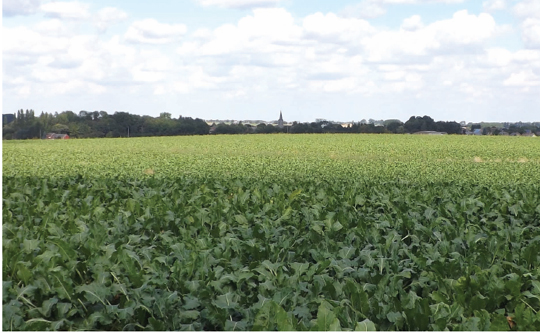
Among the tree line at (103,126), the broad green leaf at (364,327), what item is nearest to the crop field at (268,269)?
the broad green leaf at (364,327)

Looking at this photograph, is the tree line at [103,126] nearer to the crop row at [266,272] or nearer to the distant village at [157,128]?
the distant village at [157,128]

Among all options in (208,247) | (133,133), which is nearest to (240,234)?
(208,247)

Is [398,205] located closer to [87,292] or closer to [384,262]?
[384,262]

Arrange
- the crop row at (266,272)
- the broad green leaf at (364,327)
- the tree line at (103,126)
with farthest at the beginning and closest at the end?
the tree line at (103,126) → the crop row at (266,272) → the broad green leaf at (364,327)

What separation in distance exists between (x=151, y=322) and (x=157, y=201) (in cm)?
556

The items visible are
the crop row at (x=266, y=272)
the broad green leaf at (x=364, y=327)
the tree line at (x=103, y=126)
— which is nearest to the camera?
the broad green leaf at (x=364, y=327)

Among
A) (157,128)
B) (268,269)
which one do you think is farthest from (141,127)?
(268,269)

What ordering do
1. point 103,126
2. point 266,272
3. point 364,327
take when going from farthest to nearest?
point 103,126 < point 266,272 < point 364,327

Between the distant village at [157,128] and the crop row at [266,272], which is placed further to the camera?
the distant village at [157,128]

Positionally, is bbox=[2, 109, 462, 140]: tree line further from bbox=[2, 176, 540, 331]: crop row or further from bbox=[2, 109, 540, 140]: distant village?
bbox=[2, 176, 540, 331]: crop row

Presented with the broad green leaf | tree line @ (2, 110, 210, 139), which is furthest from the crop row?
tree line @ (2, 110, 210, 139)

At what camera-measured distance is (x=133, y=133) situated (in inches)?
2965

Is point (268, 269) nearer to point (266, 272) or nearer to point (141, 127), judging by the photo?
→ point (266, 272)

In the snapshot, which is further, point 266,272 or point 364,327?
point 266,272
